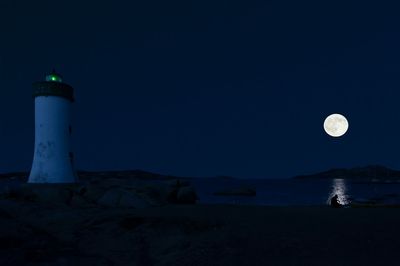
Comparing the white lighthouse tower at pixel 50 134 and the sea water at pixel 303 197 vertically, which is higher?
the white lighthouse tower at pixel 50 134

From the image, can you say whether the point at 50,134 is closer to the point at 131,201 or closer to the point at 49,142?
the point at 49,142

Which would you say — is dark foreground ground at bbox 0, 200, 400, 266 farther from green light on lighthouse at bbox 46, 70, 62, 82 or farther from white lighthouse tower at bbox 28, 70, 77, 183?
green light on lighthouse at bbox 46, 70, 62, 82

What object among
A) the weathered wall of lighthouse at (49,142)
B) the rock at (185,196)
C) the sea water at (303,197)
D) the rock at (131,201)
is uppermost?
the weathered wall of lighthouse at (49,142)

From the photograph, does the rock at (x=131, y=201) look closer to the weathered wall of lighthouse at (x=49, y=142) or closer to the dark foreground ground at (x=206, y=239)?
the dark foreground ground at (x=206, y=239)

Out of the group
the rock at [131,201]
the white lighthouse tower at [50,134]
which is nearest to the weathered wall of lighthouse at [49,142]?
the white lighthouse tower at [50,134]

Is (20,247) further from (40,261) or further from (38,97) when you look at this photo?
(38,97)

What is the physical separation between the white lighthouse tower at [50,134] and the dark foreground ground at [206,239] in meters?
15.7

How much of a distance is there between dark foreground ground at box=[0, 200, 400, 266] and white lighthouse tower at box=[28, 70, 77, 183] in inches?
619

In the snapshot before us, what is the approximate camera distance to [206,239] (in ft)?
35.1

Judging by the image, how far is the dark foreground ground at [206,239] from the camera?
364 inches

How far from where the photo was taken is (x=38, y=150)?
1166 inches

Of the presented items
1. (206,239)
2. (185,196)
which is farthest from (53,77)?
(206,239)

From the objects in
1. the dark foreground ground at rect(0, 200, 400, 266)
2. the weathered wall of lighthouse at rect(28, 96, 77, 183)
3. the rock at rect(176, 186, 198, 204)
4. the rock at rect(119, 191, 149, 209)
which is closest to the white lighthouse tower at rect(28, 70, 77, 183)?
the weathered wall of lighthouse at rect(28, 96, 77, 183)

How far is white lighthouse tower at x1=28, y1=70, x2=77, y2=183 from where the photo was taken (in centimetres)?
2938
